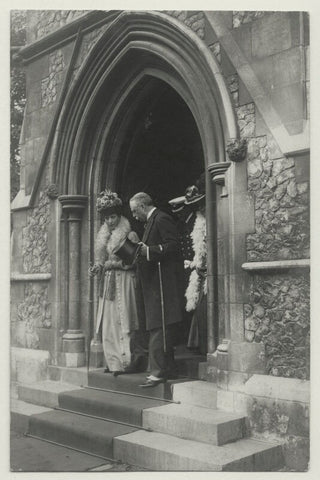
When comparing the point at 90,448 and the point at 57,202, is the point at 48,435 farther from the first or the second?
the point at 57,202

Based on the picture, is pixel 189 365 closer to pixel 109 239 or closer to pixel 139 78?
pixel 109 239

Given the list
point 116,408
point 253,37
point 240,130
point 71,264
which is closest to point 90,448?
point 116,408

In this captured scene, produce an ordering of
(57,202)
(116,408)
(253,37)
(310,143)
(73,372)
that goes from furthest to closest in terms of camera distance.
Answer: (57,202) → (73,372) → (116,408) → (253,37) → (310,143)

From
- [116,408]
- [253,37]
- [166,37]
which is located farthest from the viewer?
[166,37]

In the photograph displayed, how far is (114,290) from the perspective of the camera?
21.7ft

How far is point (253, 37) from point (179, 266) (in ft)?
10.6

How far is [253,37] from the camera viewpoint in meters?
5.25

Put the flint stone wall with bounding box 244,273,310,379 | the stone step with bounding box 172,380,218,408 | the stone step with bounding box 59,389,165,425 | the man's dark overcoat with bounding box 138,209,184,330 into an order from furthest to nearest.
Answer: the man's dark overcoat with bounding box 138,209,184,330 < the stone step with bounding box 59,389,165,425 < the stone step with bounding box 172,380,218,408 < the flint stone wall with bounding box 244,273,310,379

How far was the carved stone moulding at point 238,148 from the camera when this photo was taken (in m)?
5.27

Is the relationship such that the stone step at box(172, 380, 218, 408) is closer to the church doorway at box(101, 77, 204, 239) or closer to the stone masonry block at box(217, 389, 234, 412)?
the stone masonry block at box(217, 389, 234, 412)

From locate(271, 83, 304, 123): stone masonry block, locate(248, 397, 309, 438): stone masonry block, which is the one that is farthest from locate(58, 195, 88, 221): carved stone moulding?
locate(248, 397, 309, 438): stone masonry block

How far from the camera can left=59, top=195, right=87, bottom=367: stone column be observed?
23.8 feet

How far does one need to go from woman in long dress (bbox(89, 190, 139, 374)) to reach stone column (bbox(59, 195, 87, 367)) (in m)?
0.51

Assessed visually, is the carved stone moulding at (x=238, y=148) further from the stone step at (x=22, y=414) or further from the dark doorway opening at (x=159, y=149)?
the stone step at (x=22, y=414)
